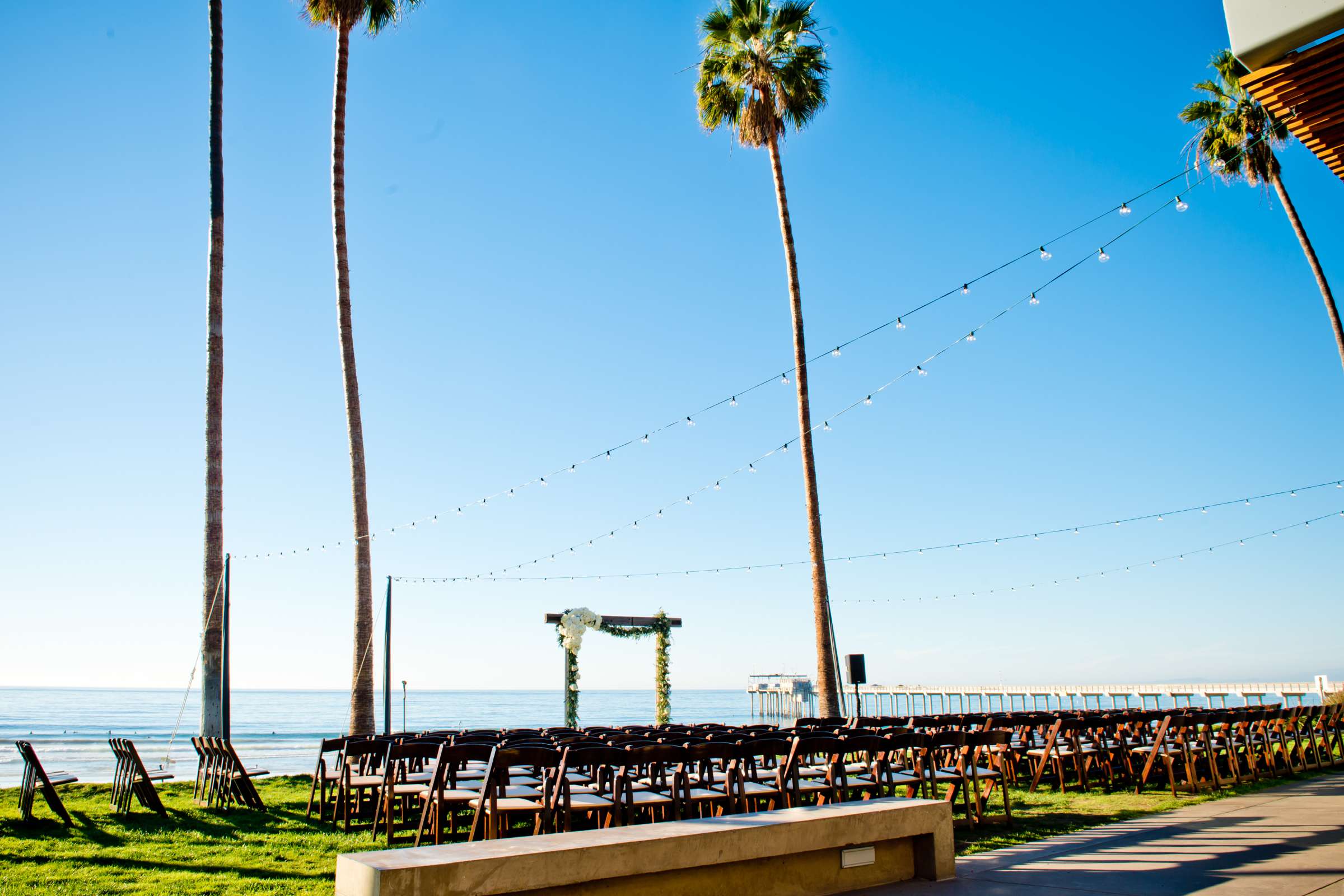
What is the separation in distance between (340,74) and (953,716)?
39.7ft

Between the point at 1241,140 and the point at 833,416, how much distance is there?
845 cm

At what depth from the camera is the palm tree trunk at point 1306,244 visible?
49.0ft

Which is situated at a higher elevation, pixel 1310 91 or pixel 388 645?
pixel 1310 91

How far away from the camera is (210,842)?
20.1ft

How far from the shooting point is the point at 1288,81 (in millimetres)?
3676

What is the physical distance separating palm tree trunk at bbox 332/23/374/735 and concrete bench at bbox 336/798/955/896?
7774mm

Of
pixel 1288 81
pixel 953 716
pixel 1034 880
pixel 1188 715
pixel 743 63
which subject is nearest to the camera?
pixel 1288 81

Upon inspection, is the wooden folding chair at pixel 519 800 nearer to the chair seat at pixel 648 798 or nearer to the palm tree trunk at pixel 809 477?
the chair seat at pixel 648 798

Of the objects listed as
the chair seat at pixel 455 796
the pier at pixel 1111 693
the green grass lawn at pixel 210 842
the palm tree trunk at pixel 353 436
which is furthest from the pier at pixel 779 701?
the chair seat at pixel 455 796

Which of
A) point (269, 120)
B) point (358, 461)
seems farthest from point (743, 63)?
point (358, 461)

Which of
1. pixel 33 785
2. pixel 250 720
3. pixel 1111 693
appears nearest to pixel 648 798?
pixel 33 785

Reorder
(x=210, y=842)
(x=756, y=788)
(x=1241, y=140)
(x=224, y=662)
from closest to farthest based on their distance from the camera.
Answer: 1. (x=210, y=842)
2. (x=756, y=788)
3. (x=224, y=662)
4. (x=1241, y=140)

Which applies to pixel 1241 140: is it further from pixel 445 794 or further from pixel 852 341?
pixel 445 794

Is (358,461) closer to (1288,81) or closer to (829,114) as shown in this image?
(829,114)
